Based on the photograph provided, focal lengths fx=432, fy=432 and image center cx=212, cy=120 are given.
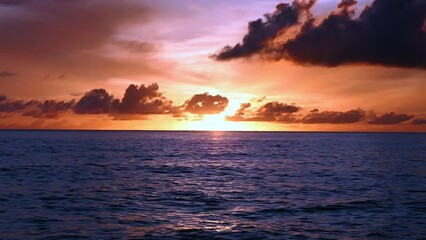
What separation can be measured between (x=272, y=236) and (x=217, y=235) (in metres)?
2.95

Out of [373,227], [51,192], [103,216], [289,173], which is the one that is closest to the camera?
[373,227]

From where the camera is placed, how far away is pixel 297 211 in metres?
30.2

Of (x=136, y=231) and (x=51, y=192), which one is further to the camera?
(x=51, y=192)

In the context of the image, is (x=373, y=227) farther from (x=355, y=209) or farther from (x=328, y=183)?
(x=328, y=183)

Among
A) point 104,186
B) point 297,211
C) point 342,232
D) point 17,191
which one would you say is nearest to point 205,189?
point 104,186

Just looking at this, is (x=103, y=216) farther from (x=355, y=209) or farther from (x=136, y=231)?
(x=355, y=209)

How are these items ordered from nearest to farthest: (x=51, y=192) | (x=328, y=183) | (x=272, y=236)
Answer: (x=272, y=236) < (x=51, y=192) < (x=328, y=183)

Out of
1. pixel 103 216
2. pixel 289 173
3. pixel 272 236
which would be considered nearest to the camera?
pixel 272 236

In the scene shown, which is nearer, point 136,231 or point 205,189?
point 136,231

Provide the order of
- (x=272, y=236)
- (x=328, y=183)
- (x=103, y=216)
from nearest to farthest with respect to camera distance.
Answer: (x=272, y=236) → (x=103, y=216) → (x=328, y=183)

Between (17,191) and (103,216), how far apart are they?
14922mm

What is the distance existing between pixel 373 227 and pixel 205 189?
19711mm

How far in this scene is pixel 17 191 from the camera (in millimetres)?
39094

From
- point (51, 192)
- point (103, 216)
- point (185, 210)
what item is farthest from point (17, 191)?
point (185, 210)
